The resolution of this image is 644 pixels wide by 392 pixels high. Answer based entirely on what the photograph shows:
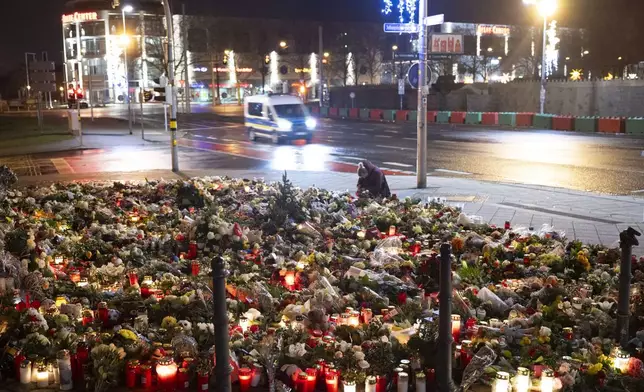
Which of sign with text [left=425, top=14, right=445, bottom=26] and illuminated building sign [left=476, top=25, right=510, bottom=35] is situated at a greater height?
illuminated building sign [left=476, top=25, right=510, bottom=35]

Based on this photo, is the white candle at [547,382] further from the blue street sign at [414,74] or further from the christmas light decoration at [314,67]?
the christmas light decoration at [314,67]

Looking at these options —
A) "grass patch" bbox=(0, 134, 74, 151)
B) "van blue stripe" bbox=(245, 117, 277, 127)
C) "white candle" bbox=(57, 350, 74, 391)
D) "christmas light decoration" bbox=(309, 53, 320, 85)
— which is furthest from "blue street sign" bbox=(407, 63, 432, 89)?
"christmas light decoration" bbox=(309, 53, 320, 85)

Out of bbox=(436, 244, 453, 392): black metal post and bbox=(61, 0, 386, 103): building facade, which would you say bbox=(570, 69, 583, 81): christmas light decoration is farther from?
bbox=(436, 244, 453, 392): black metal post

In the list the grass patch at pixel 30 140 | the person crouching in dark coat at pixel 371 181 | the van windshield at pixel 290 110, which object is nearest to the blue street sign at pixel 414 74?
the person crouching in dark coat at pixel 371 181

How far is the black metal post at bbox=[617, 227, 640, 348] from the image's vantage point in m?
5.08

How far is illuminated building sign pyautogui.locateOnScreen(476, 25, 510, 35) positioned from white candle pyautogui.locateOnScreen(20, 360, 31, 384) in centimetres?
7481

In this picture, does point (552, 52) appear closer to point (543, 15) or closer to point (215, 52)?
point (543, 15)

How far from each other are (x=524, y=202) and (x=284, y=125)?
18.0m

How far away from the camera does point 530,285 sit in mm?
6930

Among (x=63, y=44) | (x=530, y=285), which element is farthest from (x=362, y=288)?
(x=63, y=44)

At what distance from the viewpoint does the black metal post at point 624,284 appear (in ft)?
16.7

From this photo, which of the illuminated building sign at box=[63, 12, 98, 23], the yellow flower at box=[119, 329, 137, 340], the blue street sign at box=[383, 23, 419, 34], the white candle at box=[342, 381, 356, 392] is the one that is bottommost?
the white candle at box=[342, 381, 356, 392]

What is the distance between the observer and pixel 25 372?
491cm

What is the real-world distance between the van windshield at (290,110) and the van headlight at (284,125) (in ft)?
1.53
